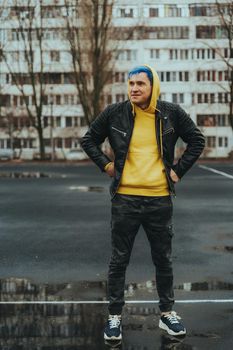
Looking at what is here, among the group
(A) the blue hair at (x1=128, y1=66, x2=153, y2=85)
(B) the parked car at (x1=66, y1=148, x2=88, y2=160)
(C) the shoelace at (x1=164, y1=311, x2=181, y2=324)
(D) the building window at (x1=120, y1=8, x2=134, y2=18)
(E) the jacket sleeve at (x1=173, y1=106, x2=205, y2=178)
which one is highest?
(D) the building window at (x1=120, y1=8, x2=134, y2=18)

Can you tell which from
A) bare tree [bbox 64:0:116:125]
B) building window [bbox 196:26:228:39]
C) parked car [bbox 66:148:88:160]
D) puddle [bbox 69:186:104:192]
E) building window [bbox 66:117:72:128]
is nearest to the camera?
puddle [bbox 69:186:104:192]

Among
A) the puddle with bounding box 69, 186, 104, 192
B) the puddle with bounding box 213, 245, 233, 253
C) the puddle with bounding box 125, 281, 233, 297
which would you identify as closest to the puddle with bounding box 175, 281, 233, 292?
the puddle with bounding box 125, 281, 233, 297

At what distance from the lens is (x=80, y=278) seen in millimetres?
5996

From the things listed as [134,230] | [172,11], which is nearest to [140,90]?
[134,230]

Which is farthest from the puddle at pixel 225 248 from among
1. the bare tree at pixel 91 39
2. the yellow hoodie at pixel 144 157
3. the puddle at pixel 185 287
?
the bare tree at pixel 91 39

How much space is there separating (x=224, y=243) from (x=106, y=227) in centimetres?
224

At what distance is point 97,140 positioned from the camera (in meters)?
4.53

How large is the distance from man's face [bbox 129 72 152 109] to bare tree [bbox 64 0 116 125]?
42.5 metres

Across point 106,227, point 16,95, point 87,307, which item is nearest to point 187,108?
point 16,95

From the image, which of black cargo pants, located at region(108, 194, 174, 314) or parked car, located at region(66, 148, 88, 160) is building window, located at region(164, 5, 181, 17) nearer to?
parked car, located at region(66, 148, 88, 160)

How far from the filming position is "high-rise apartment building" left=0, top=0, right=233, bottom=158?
74562mm

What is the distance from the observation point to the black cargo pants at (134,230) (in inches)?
170

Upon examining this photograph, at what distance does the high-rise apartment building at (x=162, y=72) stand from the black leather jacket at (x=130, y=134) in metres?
69.7

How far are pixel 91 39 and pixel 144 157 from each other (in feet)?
143
